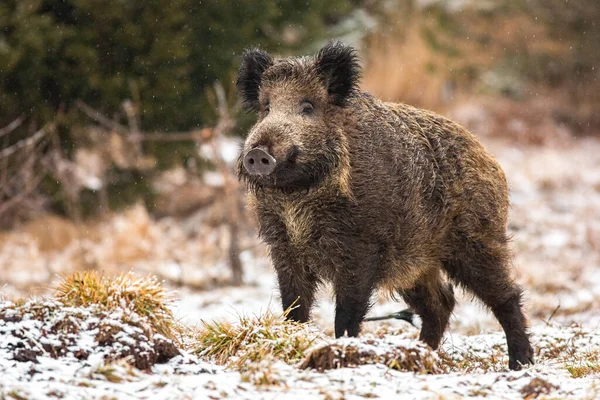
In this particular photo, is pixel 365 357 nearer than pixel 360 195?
Yes

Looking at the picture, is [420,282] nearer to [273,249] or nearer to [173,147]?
[273,249]

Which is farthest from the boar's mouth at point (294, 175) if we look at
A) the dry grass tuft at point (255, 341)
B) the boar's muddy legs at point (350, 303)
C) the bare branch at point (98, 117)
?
the bare branch at point (98, 117)

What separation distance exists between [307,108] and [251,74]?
0.61 meters

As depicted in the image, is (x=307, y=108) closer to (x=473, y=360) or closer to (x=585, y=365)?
(x=473, y=360)

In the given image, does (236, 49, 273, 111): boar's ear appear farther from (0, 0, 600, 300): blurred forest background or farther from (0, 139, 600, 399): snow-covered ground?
(0, 0, 600, 300): blurred forest background

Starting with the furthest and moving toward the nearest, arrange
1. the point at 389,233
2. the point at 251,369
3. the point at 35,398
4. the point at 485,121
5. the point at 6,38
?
the point at 485,121 → the point at 6,38 → the point at 389,233 → the point at 251,369 → the point at 35,398

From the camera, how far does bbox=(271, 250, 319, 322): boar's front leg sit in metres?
6.05

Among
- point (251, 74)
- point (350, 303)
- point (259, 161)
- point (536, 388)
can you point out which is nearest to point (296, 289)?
point (350, 303)

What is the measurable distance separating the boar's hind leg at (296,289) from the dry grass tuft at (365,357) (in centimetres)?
111

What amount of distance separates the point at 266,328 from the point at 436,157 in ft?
6.76

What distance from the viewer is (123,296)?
5340 millimetres

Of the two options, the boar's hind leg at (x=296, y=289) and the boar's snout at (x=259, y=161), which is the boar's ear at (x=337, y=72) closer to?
the boar's snout at (x=259, y=161)

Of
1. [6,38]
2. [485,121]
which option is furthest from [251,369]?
[485,121]

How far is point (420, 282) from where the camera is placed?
7094 mm
